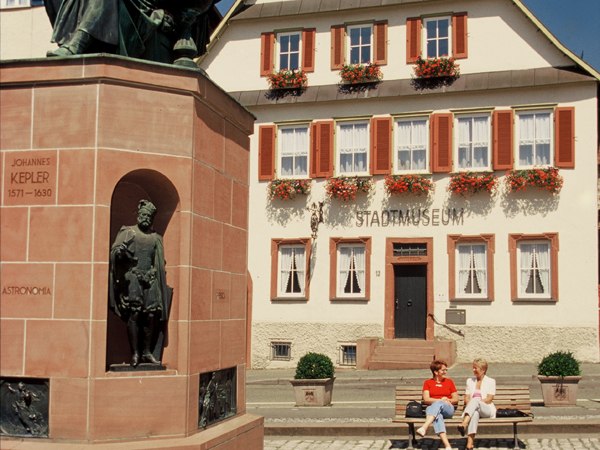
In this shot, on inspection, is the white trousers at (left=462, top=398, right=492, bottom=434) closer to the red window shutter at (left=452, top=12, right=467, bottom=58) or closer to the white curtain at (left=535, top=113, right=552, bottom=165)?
the white curtain at (left=535, top=113, right=552, bottom=165)

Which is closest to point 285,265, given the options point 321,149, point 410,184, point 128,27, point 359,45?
point 321,149

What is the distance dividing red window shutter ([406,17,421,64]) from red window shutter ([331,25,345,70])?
2.02 m

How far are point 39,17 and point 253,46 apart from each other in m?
7.39

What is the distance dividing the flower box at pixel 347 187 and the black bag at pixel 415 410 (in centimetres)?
1505

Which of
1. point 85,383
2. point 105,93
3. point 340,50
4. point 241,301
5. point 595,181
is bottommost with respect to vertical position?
point 85,383

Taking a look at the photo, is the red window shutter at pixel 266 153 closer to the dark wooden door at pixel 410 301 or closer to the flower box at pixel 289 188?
the flower box at pixel 289 188

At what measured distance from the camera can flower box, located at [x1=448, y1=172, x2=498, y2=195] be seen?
26.2 m

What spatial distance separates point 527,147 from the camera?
26.5 meters

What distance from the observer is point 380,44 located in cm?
2812

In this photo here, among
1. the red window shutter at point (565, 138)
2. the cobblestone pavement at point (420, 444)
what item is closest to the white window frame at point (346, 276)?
the red window shutter at point (565, 138)

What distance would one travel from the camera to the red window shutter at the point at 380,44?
28047 mm

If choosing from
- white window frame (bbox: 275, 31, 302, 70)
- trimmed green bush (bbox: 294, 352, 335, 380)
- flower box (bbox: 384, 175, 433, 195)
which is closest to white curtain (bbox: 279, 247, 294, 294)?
flower box (bbox: 384, 175, 433, 195)

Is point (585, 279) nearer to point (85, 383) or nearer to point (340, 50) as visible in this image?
point (340, 50)

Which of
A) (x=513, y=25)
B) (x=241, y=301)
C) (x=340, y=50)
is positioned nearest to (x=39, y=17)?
(x=340, y=50)
